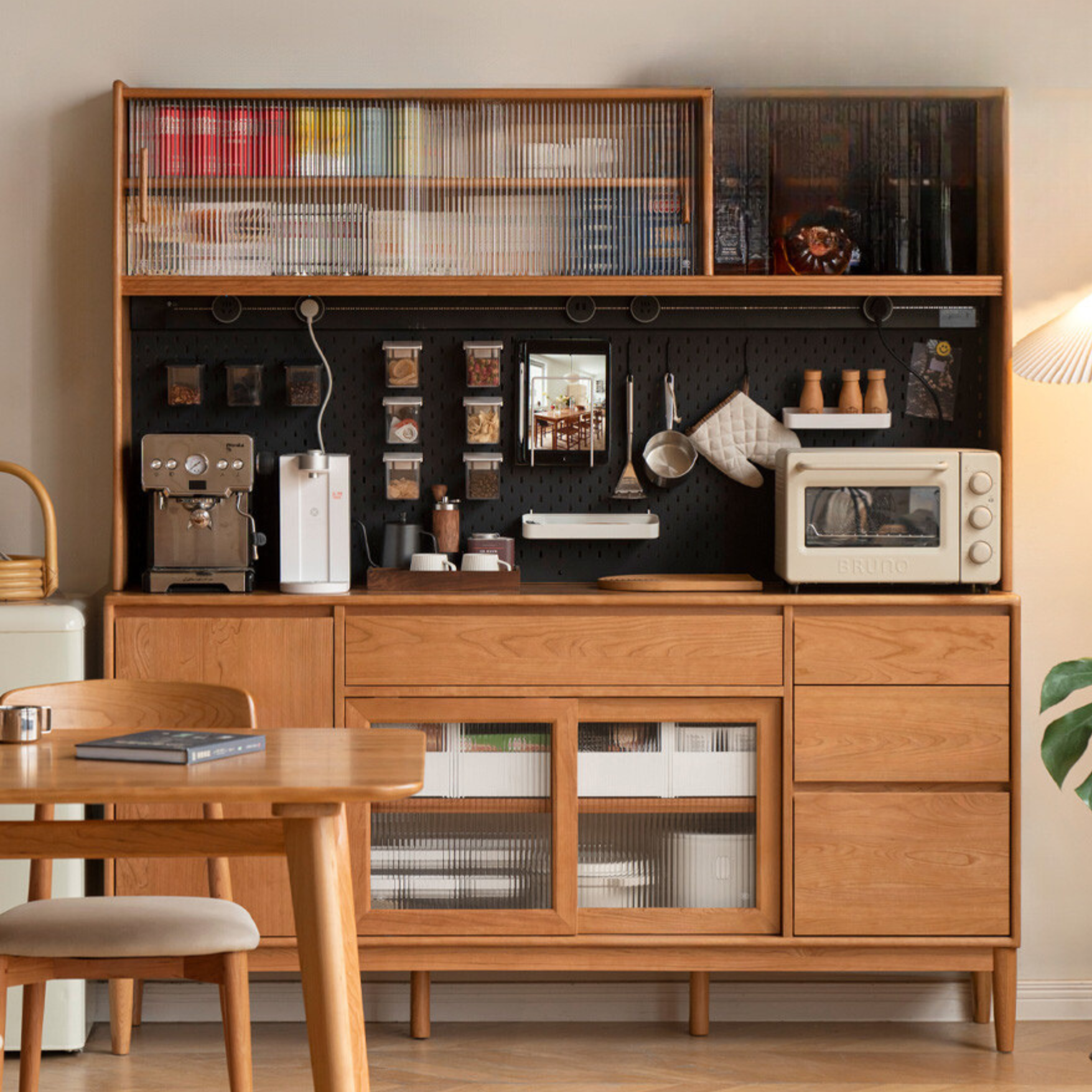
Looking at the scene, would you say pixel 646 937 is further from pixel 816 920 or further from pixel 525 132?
pixel 525 132

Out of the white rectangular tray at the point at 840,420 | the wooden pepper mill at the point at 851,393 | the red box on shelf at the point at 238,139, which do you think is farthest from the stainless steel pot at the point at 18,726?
the wooden pepper mill at the point at 851,393

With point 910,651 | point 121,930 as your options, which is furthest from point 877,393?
point 121,930

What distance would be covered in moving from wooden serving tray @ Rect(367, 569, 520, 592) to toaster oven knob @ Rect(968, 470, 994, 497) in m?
1.07

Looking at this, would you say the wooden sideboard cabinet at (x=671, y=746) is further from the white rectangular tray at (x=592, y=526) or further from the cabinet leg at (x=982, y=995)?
the white rectangular tray at (x=592, y=526)

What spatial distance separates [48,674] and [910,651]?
6.41 feet

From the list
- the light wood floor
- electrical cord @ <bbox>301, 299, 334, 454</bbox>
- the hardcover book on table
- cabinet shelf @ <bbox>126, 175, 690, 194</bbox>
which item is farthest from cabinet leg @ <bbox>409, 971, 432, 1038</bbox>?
cabinet shelf @ <bbox>126, 175, 690, 194</bbox>

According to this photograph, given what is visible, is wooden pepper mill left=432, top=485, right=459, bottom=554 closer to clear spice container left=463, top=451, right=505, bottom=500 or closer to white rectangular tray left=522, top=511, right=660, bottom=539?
clear spice container left=463, top=451, right=505, bottom=500

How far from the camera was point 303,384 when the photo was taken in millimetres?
3236

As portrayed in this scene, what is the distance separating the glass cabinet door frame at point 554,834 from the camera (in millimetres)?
2898

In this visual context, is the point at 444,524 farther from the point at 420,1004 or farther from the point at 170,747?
the point at 170,747

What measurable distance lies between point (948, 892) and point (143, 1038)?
1.93 m

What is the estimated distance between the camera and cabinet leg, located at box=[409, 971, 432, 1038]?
3.06 meters

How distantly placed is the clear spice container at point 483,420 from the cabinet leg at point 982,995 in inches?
71.4

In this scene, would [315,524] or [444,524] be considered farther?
[444,524]
